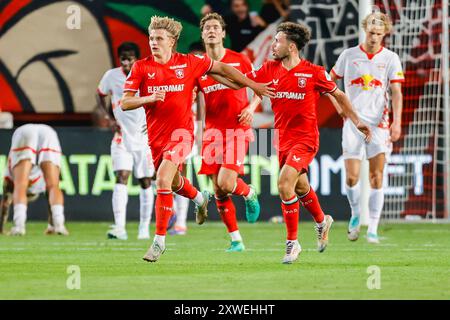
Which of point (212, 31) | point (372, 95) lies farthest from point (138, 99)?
point (372, 95)

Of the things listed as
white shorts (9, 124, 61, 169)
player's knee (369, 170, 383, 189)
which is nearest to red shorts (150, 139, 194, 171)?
player's knee (369, 170, 383, 189)

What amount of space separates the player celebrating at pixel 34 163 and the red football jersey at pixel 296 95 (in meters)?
4.39

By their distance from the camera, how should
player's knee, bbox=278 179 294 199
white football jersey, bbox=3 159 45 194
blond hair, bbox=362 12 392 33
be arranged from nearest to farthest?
player's knee, bbox=278 179 294 199 → blond hair, bbox=362 12 392 33 → white football jersey, bbox=3 159 45 194

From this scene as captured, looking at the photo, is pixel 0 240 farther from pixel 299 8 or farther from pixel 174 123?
pixel 299 8

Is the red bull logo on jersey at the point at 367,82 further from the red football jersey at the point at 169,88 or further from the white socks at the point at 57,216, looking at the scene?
the white socks at the point at 57,216

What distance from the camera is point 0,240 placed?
13.2 m

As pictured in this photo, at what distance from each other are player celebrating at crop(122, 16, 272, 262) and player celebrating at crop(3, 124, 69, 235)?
13.0 ft

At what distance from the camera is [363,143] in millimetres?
12898

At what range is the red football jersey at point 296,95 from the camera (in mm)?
10547

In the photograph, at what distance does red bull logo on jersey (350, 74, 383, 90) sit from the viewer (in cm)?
1284

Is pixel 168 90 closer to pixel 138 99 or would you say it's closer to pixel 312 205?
pixel 138 99

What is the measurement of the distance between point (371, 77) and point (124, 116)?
2881 mm

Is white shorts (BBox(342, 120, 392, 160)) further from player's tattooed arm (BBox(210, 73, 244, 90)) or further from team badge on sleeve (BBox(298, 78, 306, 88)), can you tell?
player's tattooed arm (BBox(210, 73, 244, 90))

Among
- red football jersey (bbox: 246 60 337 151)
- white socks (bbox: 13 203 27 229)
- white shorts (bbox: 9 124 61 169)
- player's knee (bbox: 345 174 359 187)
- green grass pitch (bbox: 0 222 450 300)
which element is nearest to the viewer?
green grass pitch (bbox: 0 222 450 300)
